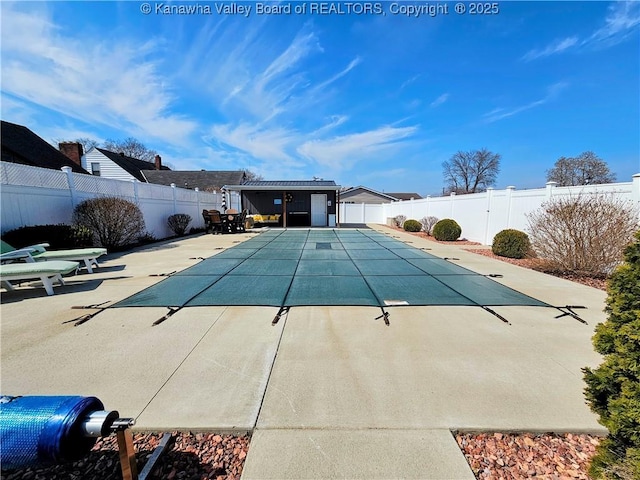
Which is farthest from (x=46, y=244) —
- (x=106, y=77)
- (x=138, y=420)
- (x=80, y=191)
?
(x=138, y=420)

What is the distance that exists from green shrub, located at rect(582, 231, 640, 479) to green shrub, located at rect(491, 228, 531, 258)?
24.1ft

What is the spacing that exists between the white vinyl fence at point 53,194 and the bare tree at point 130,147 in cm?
3407

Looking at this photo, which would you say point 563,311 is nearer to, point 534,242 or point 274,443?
point 534,242

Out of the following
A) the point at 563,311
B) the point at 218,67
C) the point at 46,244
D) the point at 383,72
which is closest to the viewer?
the point at 563,311

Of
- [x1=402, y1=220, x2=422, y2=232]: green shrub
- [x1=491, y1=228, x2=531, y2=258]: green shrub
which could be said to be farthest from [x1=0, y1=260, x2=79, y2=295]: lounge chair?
[x1=402, y1=220, x2=422, y2=232]: green shrub

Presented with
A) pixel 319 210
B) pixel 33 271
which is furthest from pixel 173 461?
pixel 319 210

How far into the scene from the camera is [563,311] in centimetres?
379

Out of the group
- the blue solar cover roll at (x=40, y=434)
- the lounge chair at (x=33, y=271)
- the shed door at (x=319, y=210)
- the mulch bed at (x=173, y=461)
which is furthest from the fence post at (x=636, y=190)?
the shed door at (x=319, y=210)

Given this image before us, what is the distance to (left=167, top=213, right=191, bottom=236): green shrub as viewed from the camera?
1247cm

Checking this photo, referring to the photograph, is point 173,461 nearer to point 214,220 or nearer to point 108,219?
point 108,219

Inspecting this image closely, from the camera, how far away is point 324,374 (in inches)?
92.7

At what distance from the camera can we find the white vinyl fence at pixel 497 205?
5723 millimetres

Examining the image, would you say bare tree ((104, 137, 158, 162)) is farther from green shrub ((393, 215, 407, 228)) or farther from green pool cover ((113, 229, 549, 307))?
green pool cover ((113, 229, 549, 307))

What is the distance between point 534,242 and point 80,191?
1290 cm
